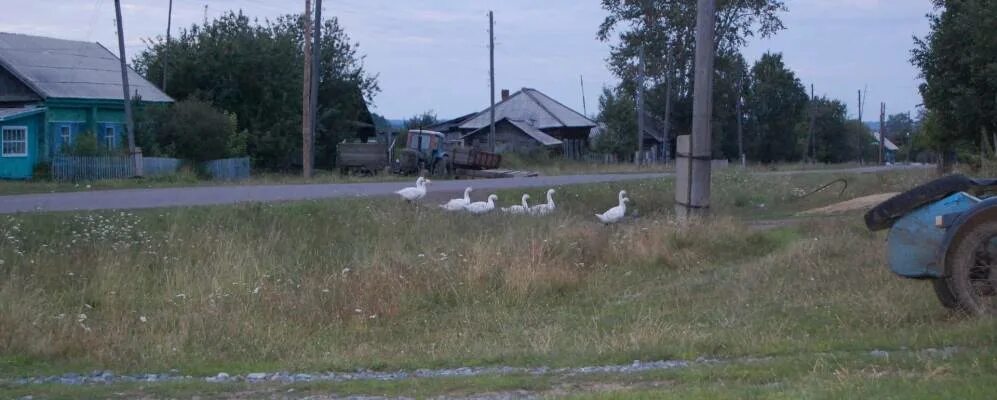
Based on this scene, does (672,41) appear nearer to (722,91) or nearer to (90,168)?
(722,91)

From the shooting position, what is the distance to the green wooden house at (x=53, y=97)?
139 feet

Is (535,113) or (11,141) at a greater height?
(535,113)

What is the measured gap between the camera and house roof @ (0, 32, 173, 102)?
44.3 m

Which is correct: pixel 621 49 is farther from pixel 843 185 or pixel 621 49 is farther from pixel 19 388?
pixel 19 388

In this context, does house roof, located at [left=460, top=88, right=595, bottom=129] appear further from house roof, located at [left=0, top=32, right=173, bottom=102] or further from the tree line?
house roof, located at [left=0, top=32, right=173, bottom=102]

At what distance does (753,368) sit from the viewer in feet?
28.6

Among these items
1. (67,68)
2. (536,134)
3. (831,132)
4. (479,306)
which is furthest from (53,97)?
(831,132)

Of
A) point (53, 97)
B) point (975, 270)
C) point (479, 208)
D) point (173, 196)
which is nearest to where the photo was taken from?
point (975, 270)

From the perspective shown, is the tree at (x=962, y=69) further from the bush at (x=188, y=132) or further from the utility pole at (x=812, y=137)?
the utility pole at (x=812, y=137)

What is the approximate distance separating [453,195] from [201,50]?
28498 millimetres

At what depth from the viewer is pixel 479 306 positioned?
45.0 ft

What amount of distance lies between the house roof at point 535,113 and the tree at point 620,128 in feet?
13.6

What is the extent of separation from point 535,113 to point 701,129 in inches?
2440

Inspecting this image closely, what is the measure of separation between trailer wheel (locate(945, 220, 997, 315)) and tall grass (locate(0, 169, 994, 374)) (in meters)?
0.31
